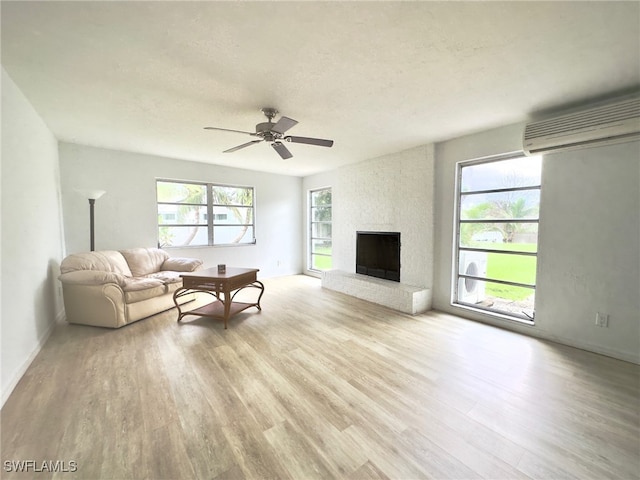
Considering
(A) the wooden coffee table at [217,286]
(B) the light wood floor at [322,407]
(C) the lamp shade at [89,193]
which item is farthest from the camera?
(C) the lamp shade at [89,193]

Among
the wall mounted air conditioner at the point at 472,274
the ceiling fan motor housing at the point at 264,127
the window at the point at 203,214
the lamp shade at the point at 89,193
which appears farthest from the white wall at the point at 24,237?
the wall mounted air conditioner at the point at 472,274

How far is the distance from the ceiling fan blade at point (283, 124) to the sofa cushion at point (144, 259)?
126 inches

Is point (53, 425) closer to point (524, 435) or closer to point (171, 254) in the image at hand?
point (524, 435)

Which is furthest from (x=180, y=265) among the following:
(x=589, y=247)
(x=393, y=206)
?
(x=589, y=247)

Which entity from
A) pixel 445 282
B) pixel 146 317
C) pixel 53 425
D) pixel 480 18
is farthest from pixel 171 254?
pixel 480 18

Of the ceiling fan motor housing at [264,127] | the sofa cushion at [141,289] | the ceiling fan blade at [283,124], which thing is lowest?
the sofa cushion at [141,289]

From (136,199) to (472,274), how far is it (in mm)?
5545

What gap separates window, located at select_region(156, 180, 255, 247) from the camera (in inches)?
189

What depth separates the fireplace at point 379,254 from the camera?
443 centimetres

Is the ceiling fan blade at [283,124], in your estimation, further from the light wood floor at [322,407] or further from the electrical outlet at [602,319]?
the electrical outlet at [602,319]

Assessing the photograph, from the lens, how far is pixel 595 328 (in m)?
2.60

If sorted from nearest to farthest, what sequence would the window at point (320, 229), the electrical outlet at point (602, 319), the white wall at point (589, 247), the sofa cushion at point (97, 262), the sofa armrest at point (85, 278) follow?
1. the white wall at point (589, 247)
2. the electrical outlet at point (602, 319)
3. the sofa armrest at point (85, 278)
4. the sofa cushion at point (97, 262)
5. the window at point (320, 229)

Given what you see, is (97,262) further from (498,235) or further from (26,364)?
(498,235)

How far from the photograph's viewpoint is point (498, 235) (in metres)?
3.34
